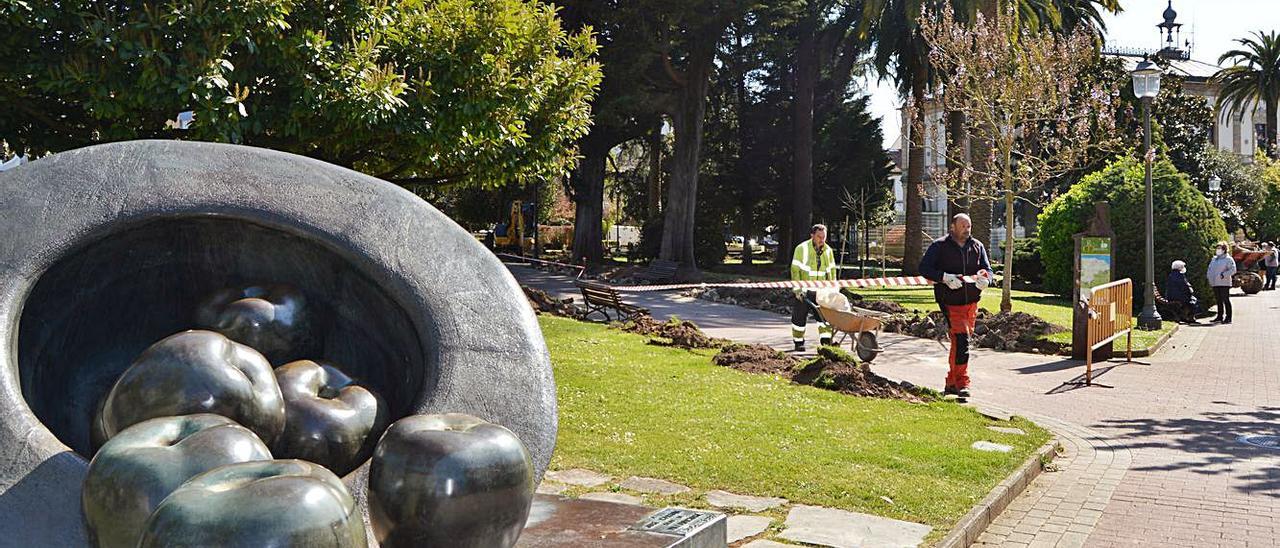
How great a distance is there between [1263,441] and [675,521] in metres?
7.15

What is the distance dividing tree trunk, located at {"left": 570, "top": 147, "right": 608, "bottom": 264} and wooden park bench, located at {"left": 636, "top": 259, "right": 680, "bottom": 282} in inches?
212

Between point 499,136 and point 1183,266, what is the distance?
16083 mm

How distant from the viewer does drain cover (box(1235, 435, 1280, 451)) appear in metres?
9.15

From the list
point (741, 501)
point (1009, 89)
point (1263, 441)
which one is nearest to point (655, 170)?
point (1009, 89)

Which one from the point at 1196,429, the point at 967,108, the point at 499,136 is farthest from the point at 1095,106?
the point at 499,136

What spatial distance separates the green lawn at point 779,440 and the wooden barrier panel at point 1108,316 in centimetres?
427

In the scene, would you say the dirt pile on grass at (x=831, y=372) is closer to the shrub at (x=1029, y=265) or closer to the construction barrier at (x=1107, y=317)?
the construction barrier at (x=1107, y=317)

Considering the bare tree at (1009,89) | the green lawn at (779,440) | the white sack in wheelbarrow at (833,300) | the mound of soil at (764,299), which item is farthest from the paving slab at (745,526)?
the bare tree at (1009,89)

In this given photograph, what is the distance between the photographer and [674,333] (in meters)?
15.0

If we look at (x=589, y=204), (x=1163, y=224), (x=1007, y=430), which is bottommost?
(x=1007, y=430)

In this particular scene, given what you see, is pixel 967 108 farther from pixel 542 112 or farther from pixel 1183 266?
pixel 542 112

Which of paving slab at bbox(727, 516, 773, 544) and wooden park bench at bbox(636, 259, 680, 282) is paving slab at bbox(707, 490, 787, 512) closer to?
paving slab at bbox(727, 516, 773, 544)

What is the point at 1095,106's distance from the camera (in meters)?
23.5

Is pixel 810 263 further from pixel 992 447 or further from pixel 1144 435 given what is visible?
pixel 992 447
